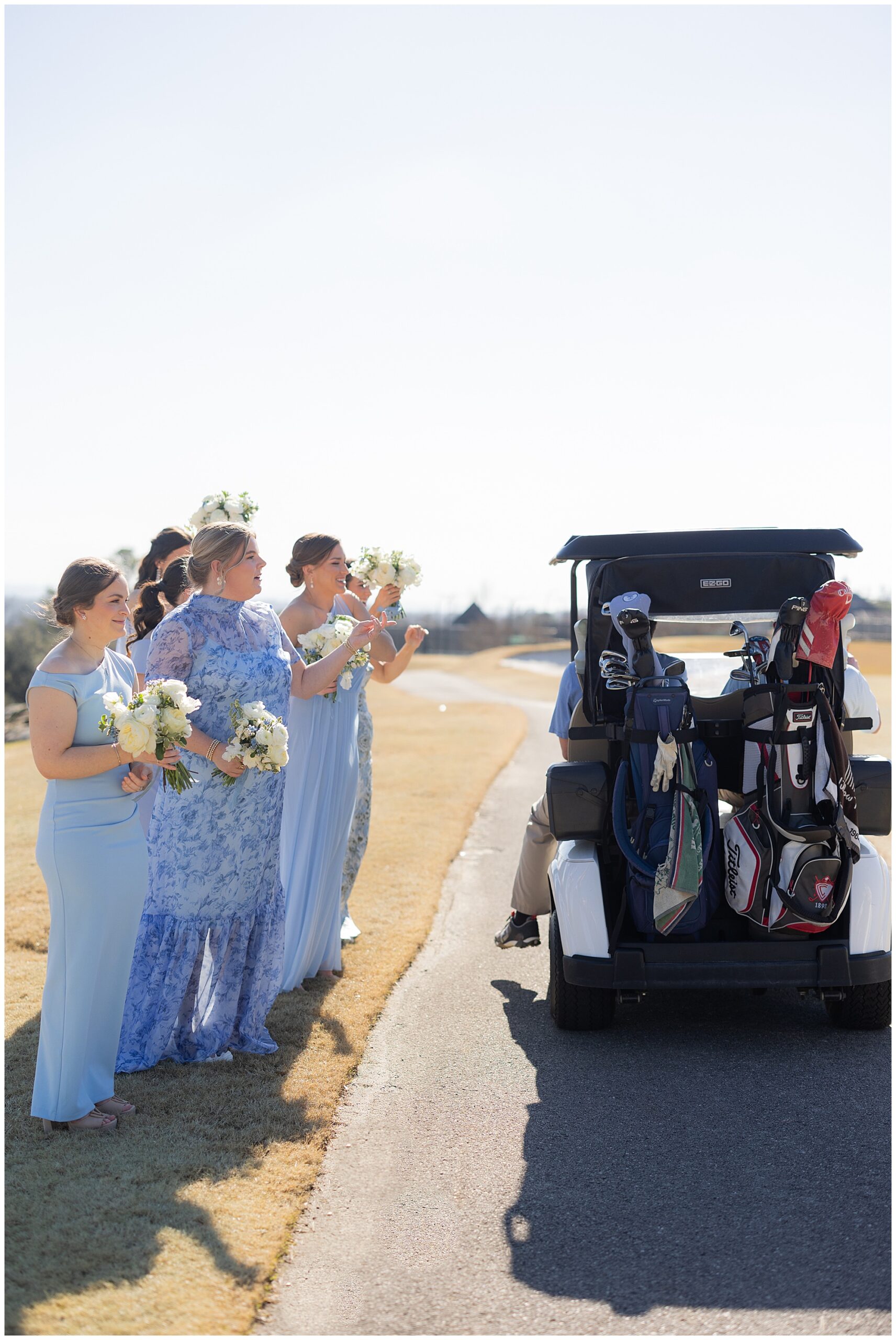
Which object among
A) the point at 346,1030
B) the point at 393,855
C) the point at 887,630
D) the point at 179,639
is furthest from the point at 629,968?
the point at 887,630

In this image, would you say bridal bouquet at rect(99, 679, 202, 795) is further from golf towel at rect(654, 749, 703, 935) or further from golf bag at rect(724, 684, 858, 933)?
golf bag at rect(724, 684, 858, 933)

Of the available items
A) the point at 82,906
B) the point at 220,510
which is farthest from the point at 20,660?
the point at 82,906

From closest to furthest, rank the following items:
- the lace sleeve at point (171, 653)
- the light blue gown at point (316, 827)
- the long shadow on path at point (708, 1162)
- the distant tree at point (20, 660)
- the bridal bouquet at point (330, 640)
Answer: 1. the long shadow on path at point (708, 1162)
2. the lace sleeve at point (171, 653)
3. the bridal bouquet at point (330, 640)
4. the light blue gown at point (316, 827)
5. the distant tree at point (20, 660)

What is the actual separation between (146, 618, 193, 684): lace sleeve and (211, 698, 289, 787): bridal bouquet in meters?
0.31

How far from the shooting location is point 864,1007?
5184mm

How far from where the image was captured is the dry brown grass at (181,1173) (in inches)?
121

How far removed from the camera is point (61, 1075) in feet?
13.9

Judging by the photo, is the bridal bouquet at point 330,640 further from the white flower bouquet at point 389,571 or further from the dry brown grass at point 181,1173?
the dry brown grass at point 181,1173

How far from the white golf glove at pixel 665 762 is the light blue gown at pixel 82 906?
7.27ft

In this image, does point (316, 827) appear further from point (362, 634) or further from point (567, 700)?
point (567, 700)

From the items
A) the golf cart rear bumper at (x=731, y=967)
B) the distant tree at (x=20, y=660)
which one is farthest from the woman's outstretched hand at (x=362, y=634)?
the distant tree at (x=20, y=660)

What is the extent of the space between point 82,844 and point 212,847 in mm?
806

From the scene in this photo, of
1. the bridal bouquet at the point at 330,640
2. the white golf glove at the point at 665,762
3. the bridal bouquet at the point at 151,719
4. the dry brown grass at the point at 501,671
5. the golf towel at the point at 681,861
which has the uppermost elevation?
the bridal bouquet at the point at 330,640

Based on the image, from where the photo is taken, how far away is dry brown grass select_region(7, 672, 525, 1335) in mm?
3082
